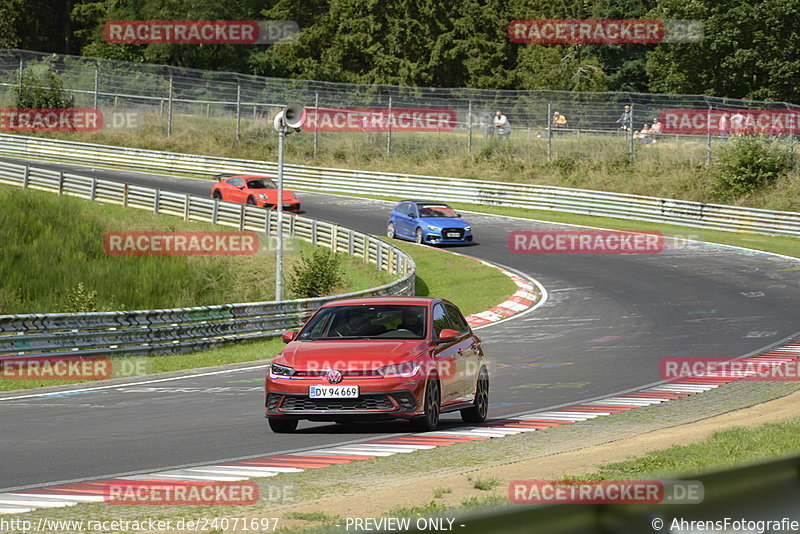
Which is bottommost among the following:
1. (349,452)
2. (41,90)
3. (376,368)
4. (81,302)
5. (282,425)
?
(81,302)

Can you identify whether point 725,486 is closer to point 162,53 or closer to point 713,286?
point 713,286

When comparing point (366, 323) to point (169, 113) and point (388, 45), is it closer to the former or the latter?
point (169, 113)

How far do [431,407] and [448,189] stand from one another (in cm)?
3801

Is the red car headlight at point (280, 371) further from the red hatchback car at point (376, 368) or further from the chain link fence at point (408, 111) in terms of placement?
the chain link fence at point (408, 111)

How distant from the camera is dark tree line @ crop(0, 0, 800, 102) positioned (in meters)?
78.6

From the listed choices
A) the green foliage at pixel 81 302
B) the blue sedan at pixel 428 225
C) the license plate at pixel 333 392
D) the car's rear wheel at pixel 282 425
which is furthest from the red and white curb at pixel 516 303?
the license plate at pixel 333 392

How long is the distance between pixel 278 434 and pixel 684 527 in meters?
9.78

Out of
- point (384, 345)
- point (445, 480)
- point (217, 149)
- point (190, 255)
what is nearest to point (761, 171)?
point (190, 255)

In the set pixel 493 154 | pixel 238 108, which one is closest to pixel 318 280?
pixel 493 154

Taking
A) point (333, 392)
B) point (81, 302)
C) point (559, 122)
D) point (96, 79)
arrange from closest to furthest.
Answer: point (333, 392) < point (81, 302) < point (559, 122) < point (96, 79)

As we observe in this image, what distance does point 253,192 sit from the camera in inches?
1666

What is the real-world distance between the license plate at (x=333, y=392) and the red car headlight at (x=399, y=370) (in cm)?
33

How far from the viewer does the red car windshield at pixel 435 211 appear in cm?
3841

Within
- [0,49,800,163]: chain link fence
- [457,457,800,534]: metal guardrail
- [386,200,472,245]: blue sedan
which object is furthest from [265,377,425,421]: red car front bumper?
[0,49,800,163]: chain link fence
